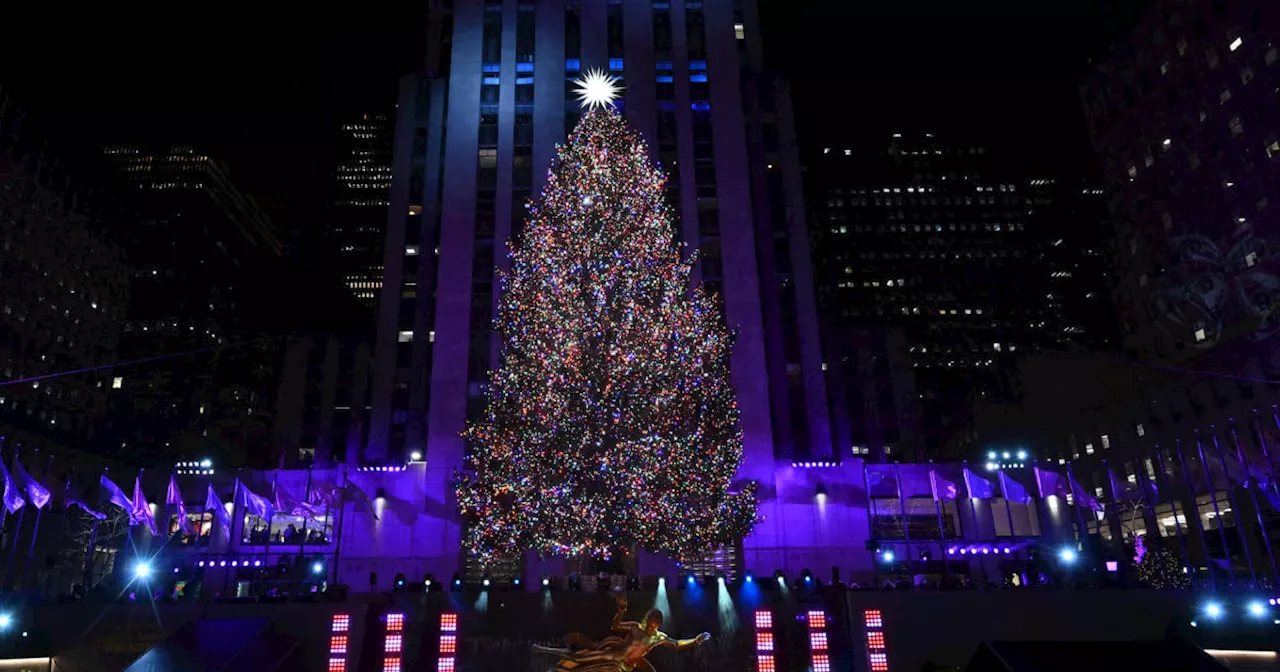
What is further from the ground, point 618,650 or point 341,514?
point 341,514

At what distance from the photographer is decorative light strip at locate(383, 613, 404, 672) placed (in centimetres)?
1881

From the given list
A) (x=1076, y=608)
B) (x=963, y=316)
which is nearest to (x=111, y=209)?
(x=1076, y=608)

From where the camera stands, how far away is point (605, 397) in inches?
1043

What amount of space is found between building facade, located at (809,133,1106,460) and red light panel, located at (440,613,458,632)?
2823 inches

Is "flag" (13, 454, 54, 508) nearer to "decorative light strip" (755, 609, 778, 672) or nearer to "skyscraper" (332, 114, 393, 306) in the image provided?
"decorative light strip" (755, 609, 778, 672)

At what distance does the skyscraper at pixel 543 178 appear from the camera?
131 ft

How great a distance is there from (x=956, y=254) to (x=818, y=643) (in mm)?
92731

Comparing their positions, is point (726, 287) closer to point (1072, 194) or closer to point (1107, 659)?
point (1107, 659)

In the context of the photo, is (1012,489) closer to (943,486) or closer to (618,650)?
(943,486)

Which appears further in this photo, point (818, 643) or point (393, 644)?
point (393, 644)

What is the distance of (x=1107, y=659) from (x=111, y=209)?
65.6 meters

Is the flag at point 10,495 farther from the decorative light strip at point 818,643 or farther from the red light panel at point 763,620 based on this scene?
the decorative light strip at point 818,643

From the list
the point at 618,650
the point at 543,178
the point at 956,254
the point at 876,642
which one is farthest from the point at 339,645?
the point at 956,254

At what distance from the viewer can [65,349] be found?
5319 centimetres
